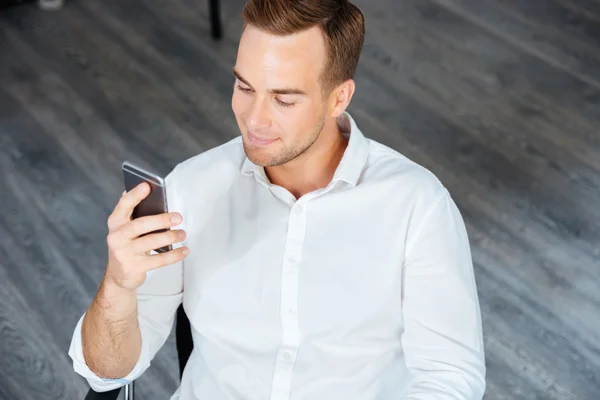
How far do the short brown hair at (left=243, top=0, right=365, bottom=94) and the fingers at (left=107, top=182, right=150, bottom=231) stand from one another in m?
0.35

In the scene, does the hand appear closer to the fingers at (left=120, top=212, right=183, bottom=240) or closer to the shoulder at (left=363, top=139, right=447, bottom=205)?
the fingers at (left=120, top=212, right=183, bottom=240)

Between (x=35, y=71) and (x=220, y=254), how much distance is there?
2093mm

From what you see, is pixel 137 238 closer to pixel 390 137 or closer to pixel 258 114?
pixel 258 114

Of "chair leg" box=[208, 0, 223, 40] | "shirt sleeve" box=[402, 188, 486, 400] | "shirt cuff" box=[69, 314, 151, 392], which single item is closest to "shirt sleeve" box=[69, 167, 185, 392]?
"shirt cuff" box=[69, 314, 151, 392]

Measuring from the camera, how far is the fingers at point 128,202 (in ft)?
3.86

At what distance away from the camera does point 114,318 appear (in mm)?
1350

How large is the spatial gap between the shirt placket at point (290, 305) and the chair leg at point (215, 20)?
205 cm

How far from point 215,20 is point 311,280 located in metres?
2.14

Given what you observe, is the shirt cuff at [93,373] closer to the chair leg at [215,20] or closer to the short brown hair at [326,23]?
the short brown hair at [326,23]

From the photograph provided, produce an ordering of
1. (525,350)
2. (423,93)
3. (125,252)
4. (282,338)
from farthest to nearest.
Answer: (423,93) < (525,350) < (282,338) < (125,252)

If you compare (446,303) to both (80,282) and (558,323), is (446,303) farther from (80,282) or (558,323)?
(80,282)

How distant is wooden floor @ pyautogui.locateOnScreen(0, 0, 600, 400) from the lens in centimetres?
238

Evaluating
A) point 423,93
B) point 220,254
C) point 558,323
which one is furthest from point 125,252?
point 423,93

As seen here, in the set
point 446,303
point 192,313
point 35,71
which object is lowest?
point 35,71
